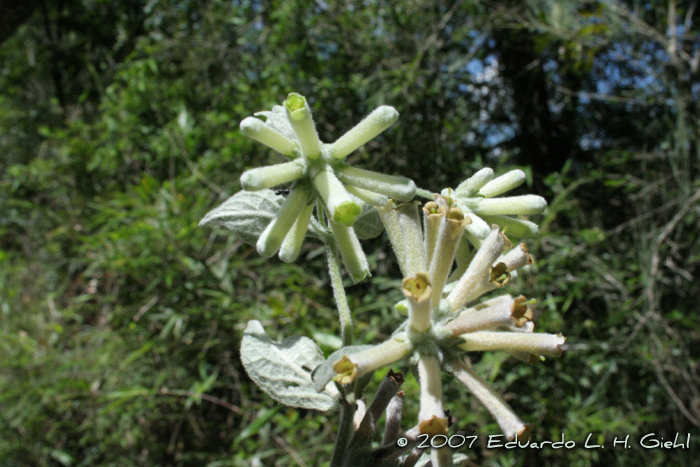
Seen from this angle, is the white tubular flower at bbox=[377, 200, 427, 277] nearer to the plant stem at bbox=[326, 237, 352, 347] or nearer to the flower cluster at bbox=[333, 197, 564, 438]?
the flower cluster at bbox=[333, 197, 564, 438]

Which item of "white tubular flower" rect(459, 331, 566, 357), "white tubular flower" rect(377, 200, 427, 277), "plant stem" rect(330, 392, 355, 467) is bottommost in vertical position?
"plant stem" rect(330, 392, 355, 467)

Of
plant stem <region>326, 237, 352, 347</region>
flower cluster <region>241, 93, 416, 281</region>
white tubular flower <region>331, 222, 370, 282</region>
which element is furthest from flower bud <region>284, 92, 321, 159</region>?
plant stem <region>326, 237, 352, 347</region>

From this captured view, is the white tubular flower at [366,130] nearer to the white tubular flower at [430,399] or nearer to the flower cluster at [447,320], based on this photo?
the flower cluster at [447,320]

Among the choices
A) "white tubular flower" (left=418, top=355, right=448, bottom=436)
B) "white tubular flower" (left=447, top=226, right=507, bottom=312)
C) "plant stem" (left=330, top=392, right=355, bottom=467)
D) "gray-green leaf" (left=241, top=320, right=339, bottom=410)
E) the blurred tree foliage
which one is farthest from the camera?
the blurred tree foliage

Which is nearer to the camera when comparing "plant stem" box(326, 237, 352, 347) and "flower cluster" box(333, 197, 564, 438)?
"flower cluster" box(333, 197, 564, 438)

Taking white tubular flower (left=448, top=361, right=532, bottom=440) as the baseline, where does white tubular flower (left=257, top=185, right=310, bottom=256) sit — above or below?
above

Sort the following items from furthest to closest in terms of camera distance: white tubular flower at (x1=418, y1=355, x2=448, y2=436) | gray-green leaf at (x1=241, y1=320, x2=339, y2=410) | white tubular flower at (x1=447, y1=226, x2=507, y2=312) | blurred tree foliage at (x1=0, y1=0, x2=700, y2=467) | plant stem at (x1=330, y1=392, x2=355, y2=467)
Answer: blurred tree foliage at (x1=0, y1=0, x2=700, y2=467) < gray-green leaf at (x1=241, y1=320, x2=339, y2=410) < plant stem at (x1=330, y1=392, x2=355, y2=467) < white tubular flower at (x1=447, y1=226, x2=507, y2=312) < white tubular flower at (x1=418, y1=355, x2=448, y2=436)

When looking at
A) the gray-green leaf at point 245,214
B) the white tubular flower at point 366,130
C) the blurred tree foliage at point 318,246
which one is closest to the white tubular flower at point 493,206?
the white tubular flower at point 366,130
